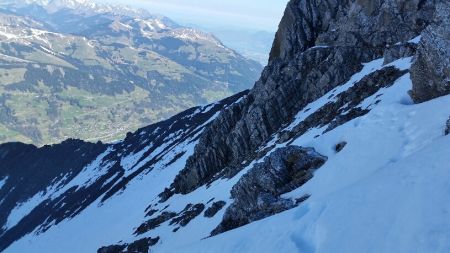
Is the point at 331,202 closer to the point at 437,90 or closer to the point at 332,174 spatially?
the point at 332,174

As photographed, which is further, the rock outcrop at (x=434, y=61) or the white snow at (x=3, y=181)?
the white snow at (x=3, y=181)

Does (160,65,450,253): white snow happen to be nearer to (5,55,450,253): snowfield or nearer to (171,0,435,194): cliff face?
(5,55,450,253): snowfield

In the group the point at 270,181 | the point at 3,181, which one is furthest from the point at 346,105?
the point at 3,181

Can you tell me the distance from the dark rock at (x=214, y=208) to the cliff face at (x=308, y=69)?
11.4m

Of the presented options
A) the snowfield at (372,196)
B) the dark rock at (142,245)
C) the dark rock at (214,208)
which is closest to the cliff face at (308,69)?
the dark rock at (214,208)

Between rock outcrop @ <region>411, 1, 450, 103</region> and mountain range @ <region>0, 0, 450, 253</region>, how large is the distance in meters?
0.09

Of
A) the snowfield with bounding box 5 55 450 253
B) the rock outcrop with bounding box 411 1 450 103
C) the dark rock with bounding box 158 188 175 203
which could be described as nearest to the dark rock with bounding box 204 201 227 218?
the snowfield with bounding box 5 55 450 253

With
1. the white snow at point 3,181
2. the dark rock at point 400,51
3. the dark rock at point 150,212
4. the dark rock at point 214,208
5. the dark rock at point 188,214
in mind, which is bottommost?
the white snow at point 3,181

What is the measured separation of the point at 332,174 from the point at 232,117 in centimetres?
4755

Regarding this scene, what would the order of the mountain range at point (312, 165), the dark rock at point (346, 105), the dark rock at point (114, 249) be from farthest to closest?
the dark rock at point (114, 249)
the dark rock at point (346, 105)
the mountain range at point (312, 165)

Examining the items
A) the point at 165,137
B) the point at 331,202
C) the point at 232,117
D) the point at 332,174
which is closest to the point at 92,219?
the point at 232,117

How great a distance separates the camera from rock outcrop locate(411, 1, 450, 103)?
30.1 m

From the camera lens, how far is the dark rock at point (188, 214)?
47.0 metres

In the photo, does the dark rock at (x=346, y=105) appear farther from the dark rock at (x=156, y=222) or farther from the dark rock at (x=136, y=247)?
the dark rock at (x=136, y=247)
